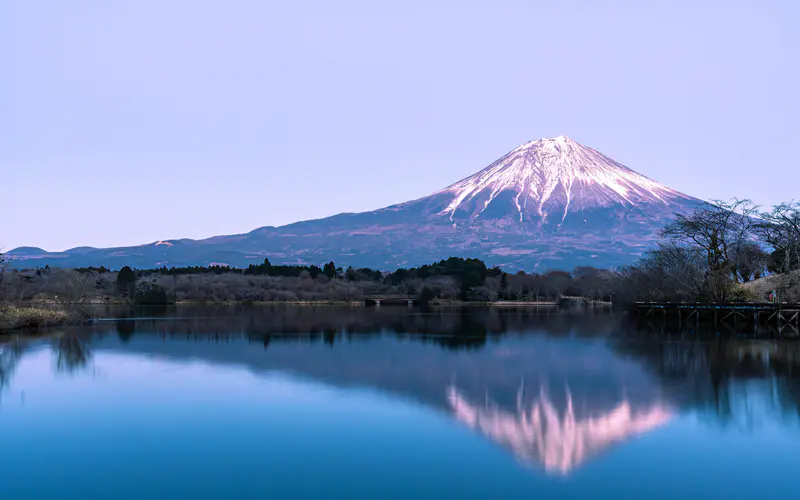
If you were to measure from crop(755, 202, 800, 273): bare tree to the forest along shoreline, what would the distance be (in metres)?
0.12

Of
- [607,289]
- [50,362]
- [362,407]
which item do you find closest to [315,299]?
[607,289]

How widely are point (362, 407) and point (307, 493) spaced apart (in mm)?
7928

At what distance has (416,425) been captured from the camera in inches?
683

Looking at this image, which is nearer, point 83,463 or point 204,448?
point 83,463

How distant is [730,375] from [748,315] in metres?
34.6

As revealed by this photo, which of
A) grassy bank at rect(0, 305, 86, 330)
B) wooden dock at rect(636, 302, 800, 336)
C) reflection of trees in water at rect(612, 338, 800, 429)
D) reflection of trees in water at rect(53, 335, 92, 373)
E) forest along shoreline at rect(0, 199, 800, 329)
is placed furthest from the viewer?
forest along shoreline at rect(0, 199, 800, 329)

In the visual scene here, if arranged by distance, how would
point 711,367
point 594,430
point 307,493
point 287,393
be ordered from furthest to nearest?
point 711,367 < point 287,393 < point 594,430 < point 307,493

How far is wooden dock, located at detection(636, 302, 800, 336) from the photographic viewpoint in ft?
152

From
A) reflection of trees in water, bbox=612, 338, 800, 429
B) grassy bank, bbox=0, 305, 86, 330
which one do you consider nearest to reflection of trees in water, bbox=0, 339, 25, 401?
grassy bank, bbox=0, 305, 86, 330

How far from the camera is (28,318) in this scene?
47.1 meters

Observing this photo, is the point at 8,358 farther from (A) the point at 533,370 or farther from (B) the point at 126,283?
(B) the point at 126,283

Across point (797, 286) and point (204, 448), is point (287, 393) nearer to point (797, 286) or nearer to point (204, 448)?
point (204, 448)

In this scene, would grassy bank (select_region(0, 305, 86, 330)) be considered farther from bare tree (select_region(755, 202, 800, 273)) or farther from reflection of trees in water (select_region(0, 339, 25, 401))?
bare tree (select_region(755, 202, 800, 273))

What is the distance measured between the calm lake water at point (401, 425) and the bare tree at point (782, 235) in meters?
26.4
